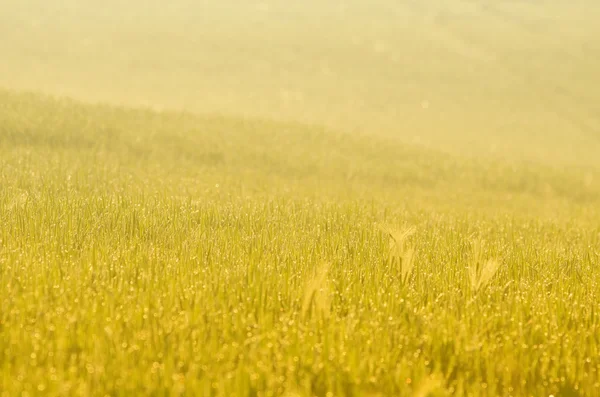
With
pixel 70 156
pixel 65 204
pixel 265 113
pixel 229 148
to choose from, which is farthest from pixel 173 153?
pixel 265 113

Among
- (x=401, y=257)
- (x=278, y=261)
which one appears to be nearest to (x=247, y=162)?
(x=278, y=261)

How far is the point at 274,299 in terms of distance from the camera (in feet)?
11.6

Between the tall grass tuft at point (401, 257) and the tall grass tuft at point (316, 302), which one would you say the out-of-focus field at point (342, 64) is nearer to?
the tall grass tuft at point (401, 257)

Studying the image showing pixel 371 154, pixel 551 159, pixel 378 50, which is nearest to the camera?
pixel 371 154

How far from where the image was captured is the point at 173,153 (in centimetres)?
1270

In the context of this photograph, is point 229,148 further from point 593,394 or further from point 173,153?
point 593,394

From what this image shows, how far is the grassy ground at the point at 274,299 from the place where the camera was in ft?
8.95

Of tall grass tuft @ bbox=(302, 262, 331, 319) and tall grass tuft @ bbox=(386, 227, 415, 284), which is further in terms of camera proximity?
tall grass tuft @ bbox=(386, 227, 415, 284)

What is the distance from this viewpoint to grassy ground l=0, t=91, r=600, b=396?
2.73 meters

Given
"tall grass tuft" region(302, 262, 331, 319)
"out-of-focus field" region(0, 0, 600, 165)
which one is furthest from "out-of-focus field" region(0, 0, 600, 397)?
"out-of-focus field" region(0, 0, 600, 165)

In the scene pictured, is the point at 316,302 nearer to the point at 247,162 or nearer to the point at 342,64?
the point at 247,162

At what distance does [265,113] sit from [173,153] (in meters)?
14.3

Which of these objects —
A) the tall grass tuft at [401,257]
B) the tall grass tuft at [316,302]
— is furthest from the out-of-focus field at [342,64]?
the tall grass tuft at [316,302]

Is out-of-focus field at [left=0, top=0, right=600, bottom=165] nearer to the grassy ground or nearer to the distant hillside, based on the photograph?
the distant hillside
